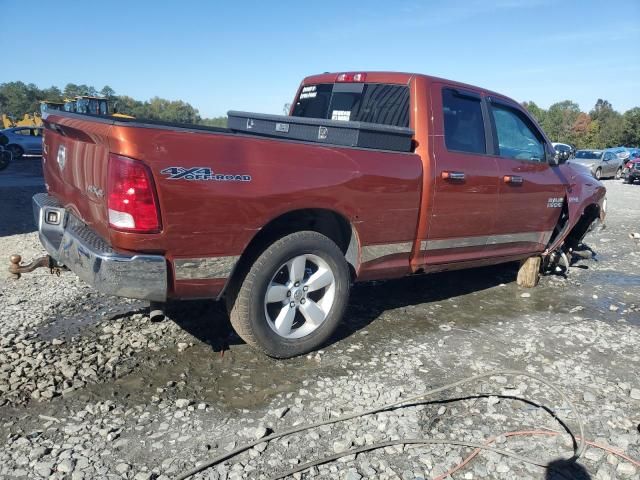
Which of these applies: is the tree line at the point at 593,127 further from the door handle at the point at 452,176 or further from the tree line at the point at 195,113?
the door handle at the point at 452,176

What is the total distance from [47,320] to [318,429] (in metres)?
2.49

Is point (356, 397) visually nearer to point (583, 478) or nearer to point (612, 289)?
point (583, 478)

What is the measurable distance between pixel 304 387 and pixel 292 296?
63 centimetres

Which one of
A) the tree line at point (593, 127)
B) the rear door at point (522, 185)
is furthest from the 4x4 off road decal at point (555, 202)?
the tree line at point (593, 127)

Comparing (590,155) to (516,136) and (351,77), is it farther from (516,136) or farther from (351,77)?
(351,77)

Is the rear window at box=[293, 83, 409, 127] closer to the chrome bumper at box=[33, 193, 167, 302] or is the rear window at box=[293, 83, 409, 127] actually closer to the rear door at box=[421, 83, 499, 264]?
the rear door at box=[421, 83, 499, 264]

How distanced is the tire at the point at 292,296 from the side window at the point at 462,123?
1.52 metres

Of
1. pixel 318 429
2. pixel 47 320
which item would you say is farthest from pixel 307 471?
pixel 47 320

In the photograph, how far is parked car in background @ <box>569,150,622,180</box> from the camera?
80.5ft

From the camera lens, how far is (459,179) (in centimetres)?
425

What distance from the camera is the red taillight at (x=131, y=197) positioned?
272cm

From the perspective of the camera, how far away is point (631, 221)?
11445 mm

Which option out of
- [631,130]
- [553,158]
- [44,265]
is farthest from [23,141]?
[631,130]

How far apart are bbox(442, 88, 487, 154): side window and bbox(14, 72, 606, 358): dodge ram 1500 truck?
0.02 metres
